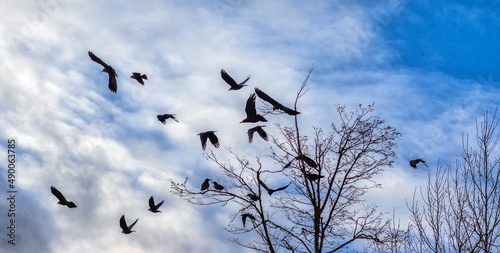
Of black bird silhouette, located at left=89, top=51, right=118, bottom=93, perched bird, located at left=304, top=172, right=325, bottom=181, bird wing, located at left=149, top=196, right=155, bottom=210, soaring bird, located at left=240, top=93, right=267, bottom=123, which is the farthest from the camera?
perched bird, located at left=304, top=172, right=325, bottom=181

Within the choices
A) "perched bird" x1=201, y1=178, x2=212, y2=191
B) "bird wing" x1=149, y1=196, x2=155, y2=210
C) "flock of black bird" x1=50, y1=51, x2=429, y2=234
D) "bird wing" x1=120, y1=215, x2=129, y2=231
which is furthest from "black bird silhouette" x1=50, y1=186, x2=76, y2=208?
"perched bird" x1=201, y1=178, x2=212, y2=191

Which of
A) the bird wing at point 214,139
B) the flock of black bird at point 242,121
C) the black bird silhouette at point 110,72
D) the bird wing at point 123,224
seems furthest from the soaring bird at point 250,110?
the bird wing at point 123,224

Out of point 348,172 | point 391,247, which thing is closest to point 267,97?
point 348,172

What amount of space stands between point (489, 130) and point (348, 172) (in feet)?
13.0

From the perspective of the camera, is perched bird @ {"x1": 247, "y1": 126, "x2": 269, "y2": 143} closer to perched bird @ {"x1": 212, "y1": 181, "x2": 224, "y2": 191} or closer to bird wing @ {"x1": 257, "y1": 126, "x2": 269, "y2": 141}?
bird wing @ {"x1": 257, "y1": 126, "x2": 269, "y2": 141}

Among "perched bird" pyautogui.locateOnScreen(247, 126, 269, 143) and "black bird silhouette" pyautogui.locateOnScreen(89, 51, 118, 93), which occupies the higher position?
"black bird silhouette" pyautogui.locateOnScreen(89, 51, 118, 93)

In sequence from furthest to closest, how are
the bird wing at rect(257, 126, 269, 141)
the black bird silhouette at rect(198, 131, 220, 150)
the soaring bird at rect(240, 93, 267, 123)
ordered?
the black bird silhouette at rect(198, 131, 220, 150) < the bird wing at rect(257, 126, 269, 141) < the soaring bird at rect(240, 93, 267, 123)

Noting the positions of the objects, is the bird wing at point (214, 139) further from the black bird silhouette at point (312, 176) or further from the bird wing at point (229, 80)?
the black bird silhouette at point (312, 176)

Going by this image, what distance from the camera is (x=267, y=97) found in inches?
299

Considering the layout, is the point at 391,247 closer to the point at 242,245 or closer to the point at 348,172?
the point at 348,172

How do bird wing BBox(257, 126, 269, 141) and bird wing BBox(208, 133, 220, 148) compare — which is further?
bird wing BBox(208, 133, 220, 148)

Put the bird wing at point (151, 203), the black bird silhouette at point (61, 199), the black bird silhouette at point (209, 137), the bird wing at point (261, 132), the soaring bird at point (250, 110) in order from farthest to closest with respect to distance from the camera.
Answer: the bird wing at point (151, 203) < the black bird silhouette at point (61, 199) < the black bird silhouette at point (209, 137) < the bird wing at point (261, 132) < the soaring bird at point (250, 110)

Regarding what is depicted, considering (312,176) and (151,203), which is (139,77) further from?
(312,176)

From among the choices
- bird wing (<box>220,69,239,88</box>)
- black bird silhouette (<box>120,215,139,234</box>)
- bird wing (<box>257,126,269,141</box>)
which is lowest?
black bird silhouette (<box>120,215,139,234</box>)
